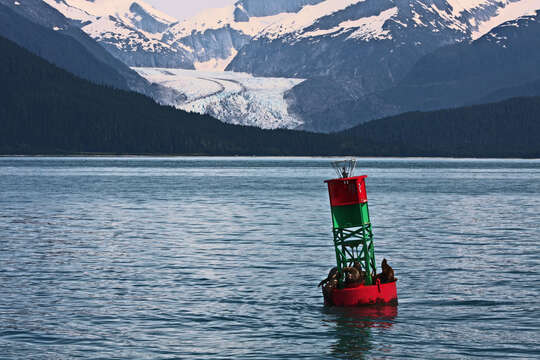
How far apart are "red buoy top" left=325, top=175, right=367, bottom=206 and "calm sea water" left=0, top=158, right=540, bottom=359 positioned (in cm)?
449

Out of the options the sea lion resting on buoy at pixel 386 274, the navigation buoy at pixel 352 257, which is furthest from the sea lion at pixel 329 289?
the sea lion resting on buoy at pixel 386 274

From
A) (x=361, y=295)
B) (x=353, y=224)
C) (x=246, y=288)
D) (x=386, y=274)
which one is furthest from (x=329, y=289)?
(x=246, y=288)

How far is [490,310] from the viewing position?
37.8 meters

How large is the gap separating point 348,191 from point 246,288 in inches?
357

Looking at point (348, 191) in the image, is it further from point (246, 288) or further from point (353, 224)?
point (246, 288)

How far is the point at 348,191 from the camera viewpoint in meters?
36.6

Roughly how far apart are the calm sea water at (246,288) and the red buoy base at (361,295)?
488mm

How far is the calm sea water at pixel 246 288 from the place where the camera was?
104 ft

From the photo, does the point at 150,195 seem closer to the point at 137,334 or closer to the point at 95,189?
the point at 95,189

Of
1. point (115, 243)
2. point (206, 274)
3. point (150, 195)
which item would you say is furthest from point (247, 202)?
point (206, 274)

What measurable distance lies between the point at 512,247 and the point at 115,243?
2668 centimetres

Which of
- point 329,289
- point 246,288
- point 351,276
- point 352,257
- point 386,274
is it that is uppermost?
point 352,257

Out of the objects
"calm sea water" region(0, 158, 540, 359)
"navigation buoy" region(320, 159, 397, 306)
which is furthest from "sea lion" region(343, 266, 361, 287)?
"calm sea water" region(0, 158, 540, 359)

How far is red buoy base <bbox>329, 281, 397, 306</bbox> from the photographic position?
3712 centimetres
